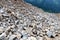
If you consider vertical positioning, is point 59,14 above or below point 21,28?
below

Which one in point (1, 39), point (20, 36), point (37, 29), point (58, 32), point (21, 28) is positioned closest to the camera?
point (1, 39)

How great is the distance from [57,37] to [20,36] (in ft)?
3.21

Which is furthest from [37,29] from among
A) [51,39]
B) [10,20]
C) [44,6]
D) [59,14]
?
[59,14]

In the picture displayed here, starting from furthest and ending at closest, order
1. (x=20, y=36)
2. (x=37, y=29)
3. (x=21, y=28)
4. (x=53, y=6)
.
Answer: (x=53, y=6)
(x=37, y=29)
(x=21, y=28)
(x=20, y=36)

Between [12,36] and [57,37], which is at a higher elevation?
[12,36]

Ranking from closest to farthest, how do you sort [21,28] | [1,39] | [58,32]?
1. [1,39]
2. [21,28]
3. [58,32]

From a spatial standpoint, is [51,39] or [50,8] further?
[50,8]

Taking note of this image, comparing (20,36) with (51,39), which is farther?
(51,39)

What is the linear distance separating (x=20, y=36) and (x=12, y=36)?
0.57 ft

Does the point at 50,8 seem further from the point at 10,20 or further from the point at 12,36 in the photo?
the point at 12,36

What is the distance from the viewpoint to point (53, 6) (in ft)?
19.8

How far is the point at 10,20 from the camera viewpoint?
10.4 ft

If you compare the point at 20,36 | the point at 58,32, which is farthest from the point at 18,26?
the point at 58,32

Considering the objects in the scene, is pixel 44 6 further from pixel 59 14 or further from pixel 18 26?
pixel 18 26
